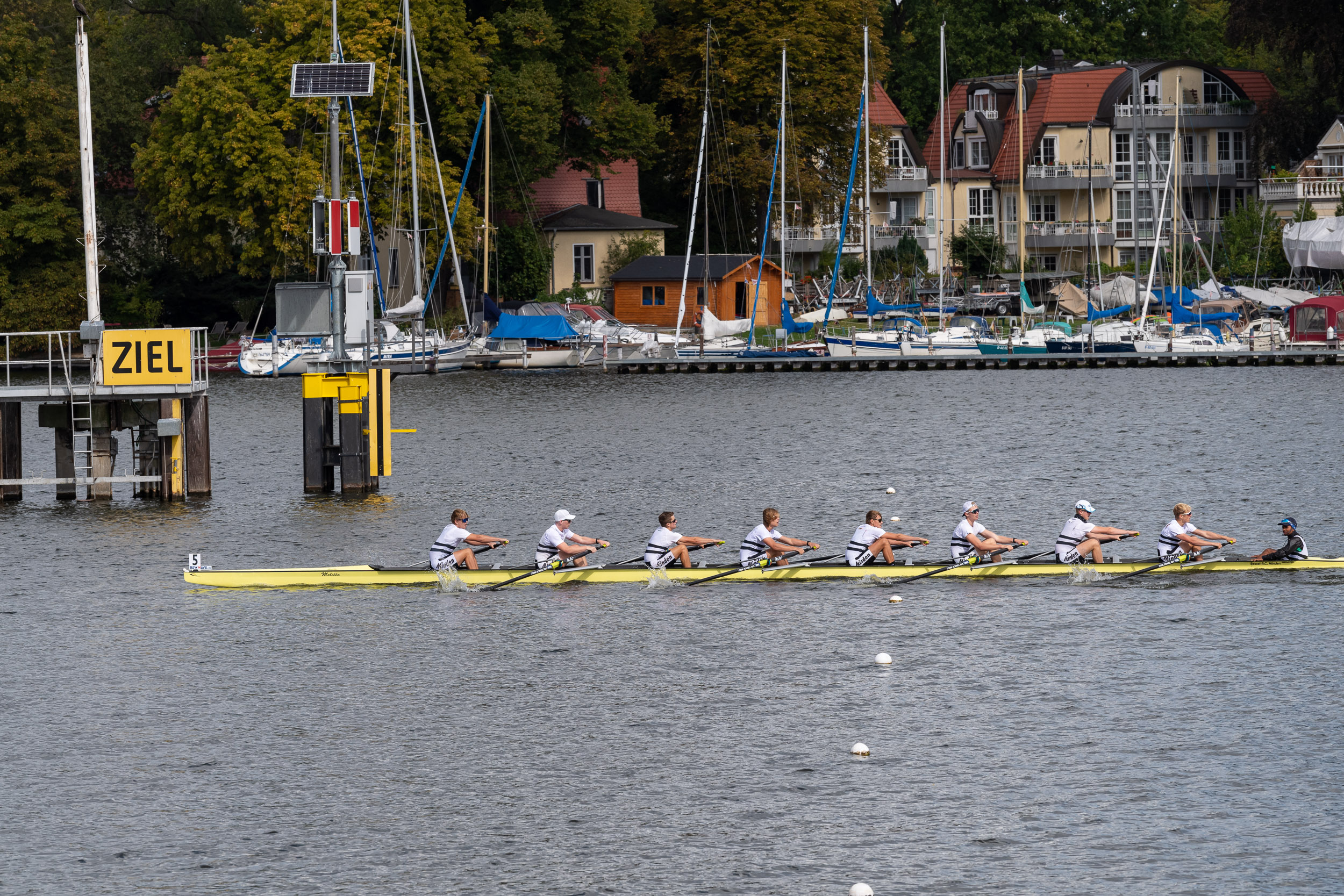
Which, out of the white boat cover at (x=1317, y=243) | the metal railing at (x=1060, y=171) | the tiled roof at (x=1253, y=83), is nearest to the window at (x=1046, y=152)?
the metal railing at (x=1060, y=171)

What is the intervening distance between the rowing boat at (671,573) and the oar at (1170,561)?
0.06 meters

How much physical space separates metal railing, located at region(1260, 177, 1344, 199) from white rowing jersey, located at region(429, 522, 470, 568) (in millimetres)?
79274

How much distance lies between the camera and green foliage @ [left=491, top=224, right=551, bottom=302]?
9206 cm

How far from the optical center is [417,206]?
74.1 meters

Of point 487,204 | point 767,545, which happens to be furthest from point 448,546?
point 487,204

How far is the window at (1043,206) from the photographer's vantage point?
110812 millimetres

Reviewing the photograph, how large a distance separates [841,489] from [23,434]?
33.8 m

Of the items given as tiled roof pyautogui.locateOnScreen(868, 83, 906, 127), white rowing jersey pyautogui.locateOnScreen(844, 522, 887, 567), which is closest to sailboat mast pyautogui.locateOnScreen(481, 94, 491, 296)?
tiled roof pyautogui.locateOnScreen(868, 83, 906, 127)

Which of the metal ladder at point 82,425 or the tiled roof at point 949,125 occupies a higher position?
the tiled roof at point 949,125

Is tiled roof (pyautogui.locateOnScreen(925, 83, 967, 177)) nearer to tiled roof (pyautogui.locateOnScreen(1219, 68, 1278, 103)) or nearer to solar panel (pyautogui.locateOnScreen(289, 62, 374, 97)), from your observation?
tiled roof (pyautogui.locateOnScreen(1219, 68, 1278, 103))

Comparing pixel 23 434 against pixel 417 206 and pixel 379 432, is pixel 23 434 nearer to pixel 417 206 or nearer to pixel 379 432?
pixel 417 206

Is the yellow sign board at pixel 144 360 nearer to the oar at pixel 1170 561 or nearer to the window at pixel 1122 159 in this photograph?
the oar at pixel 1170 561

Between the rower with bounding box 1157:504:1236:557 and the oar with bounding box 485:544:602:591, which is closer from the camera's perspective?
the rower with bounding box 1157:504:1236:557

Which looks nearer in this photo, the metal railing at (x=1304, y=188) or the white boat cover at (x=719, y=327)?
the white boat cover at (x=719, y=327)
